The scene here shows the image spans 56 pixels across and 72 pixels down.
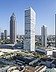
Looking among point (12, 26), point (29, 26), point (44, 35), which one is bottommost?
point (44, 35)

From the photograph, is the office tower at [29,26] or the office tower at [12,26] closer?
the office tower at [29,26]

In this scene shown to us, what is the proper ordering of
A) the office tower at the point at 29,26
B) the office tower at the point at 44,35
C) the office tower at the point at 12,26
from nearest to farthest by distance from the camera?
the office tower at the point at 29,26 < the office tower at the point at 44,35 < the office tower at the point at 12,26

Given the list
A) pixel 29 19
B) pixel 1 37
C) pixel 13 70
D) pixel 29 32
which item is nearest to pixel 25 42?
pixel 29 32

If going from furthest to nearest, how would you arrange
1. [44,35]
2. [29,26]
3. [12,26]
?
[12,26], [44,35], [29,26]

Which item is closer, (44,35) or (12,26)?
(44,35)

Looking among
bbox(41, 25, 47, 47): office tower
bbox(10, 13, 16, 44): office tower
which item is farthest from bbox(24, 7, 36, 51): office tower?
bbox(10, 13, 16, 44): office tower

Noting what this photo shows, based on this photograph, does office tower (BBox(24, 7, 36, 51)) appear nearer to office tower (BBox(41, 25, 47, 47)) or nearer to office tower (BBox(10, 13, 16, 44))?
office tower (BBox(41, 25, 47, 47))

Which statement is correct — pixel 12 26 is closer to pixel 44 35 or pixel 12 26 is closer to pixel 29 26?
pixel 44 35

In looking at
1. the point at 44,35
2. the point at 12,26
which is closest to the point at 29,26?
the point at 44,35

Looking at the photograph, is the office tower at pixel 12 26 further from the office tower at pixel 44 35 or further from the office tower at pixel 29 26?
the office tower at pixel 29 26

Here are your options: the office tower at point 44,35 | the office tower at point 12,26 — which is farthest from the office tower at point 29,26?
the office tower at point 12,26

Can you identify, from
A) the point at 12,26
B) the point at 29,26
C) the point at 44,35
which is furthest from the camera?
the point at 12,26

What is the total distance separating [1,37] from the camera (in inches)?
1211

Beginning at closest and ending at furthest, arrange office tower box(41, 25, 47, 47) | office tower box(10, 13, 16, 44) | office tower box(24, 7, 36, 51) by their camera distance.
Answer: office tower box(24, 7, 36, 51) → office tower box(41, 25, 47, 47) → office tower box(10, 13, 16, 44)
